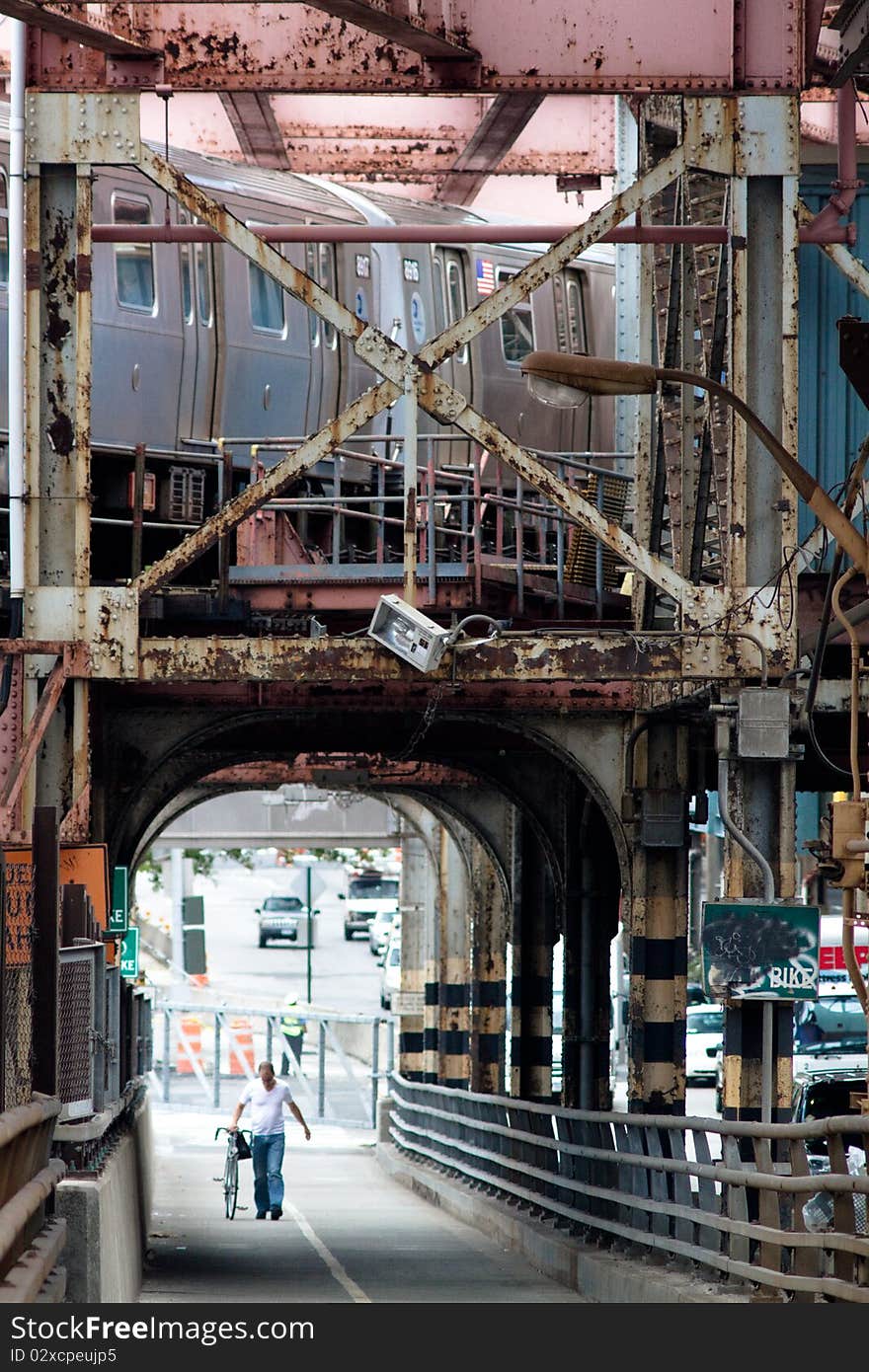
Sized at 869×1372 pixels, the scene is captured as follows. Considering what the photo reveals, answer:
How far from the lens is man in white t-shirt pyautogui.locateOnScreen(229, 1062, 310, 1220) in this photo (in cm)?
2358

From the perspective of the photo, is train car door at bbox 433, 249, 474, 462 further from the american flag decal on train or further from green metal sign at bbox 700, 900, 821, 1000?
green metal sign at bbox 700, 900, 821, 1000

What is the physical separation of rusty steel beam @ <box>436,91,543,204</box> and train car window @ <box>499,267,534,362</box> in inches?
67.2

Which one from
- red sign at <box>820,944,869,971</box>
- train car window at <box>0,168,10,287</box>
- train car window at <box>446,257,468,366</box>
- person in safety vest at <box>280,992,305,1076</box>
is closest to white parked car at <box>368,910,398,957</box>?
person in safety vest at <box>280,992,305,1076</box>

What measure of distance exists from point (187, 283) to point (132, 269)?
0.71 metres

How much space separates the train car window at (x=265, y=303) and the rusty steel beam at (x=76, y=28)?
7.96 meters

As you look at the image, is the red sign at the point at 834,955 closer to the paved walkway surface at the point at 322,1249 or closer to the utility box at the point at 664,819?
the paved walkway surface at the point at 322,1249

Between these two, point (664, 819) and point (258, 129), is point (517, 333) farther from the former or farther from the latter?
point (664, 819)

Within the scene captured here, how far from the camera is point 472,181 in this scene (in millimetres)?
31359

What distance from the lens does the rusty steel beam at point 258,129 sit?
89.0 feet

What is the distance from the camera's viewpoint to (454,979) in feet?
128

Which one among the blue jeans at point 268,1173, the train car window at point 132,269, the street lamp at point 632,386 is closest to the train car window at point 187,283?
the train car window at point 132,269

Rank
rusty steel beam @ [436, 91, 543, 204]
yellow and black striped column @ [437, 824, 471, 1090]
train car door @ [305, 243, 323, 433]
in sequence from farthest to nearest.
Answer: yellow and black striped column @ [437, 824, 471, 1090] → rusty steel beam @ [436, 91, 543, 204] → train car door @ [305, 243, 323, 433]
